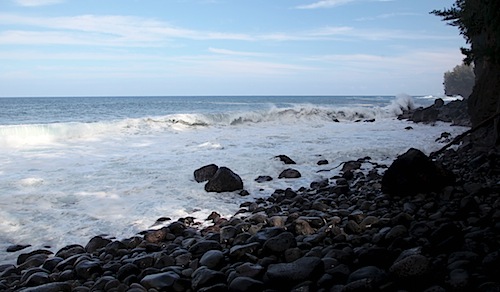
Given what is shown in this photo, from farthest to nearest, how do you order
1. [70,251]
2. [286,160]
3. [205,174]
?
[286,160]
[205,174]
[70,251]

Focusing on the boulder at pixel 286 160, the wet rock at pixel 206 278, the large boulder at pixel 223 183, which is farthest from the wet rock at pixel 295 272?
the boulder at pixel 286 160

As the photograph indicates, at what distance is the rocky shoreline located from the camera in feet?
9.66

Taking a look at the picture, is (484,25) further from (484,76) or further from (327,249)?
(327,249)

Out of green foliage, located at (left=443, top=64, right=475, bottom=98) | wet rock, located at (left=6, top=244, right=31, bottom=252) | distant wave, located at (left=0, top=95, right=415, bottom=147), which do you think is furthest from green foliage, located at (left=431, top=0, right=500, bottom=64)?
green foliage, located at (left=443, top=64, right=475, bottom=98)

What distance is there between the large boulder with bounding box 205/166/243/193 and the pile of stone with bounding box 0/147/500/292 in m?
1.28

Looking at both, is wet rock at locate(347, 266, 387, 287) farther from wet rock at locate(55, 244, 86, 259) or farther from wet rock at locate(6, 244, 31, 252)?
wet rock at locate(6, 244, 31, 252)

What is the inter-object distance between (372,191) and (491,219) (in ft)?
9.91

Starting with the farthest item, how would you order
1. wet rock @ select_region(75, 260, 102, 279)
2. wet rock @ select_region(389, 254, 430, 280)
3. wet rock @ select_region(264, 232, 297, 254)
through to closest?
wet rock @ select_region(75, 260, 102, 279)
wet rock @ select_region(264, 232, 297, 254)
wet rock @ select_region(389, 254, 430, 280)

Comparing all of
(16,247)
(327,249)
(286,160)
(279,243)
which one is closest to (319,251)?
(327,249)

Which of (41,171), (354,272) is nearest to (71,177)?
(41,171)

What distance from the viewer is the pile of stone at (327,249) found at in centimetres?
296

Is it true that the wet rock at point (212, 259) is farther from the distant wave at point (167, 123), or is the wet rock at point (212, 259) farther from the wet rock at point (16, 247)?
the distant wave at point (167, 123)

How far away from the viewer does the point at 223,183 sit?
794cm

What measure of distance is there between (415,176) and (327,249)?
2.83 metres
